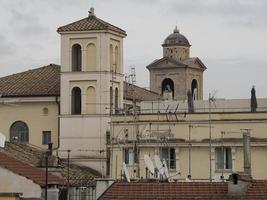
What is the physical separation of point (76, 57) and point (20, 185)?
115 ft

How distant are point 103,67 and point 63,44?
11.4ft

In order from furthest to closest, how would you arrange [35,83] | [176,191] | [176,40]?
1. [176,40]
2. [35,83]
3. [176,191]

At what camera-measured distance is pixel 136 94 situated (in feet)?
296

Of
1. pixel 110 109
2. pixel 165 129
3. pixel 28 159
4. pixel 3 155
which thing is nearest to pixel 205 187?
pixel 3 155

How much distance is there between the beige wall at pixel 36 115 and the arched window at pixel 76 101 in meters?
1.71

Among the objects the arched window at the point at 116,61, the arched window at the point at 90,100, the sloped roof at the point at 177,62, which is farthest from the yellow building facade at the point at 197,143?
the sloped roof at the point at 177,62

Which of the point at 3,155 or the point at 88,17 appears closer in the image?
the point at 3,155

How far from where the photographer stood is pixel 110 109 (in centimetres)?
7719

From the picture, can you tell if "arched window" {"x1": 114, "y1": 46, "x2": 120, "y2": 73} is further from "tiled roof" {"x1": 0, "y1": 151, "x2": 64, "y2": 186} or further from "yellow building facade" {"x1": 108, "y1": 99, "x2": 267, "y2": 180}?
"tiled roof" {"x1": 0, "y1": 151, "x2": 64, "y2": 186}

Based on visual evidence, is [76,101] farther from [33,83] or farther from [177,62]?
[177,62]

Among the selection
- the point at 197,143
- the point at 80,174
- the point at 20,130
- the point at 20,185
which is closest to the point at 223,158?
the point at 197,143

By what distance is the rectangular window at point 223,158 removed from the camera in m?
71.1

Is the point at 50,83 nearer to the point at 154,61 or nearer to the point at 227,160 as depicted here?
the point at 227,160

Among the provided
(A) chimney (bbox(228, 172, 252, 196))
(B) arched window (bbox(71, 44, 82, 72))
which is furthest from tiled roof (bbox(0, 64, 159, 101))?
(A) chimney (bbox(228, 172, 252, 196))
